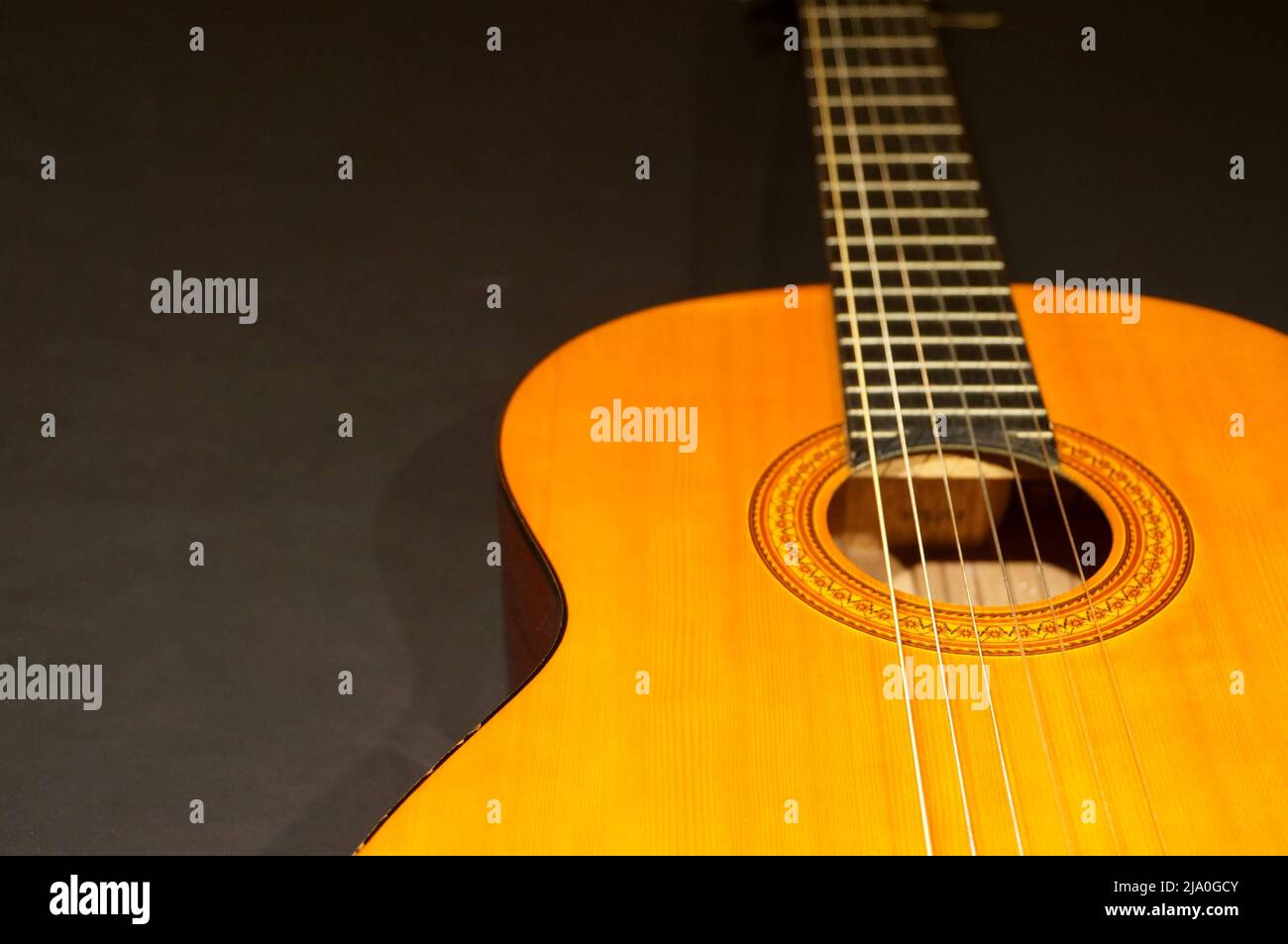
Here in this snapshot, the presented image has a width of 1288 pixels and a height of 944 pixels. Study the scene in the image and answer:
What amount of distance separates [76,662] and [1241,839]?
37.6 inches

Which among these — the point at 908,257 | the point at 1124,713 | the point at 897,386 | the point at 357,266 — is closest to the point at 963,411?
the point at 897,386

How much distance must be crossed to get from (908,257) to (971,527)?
278 millimetres

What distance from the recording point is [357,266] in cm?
163

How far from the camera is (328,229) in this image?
5.46 feet

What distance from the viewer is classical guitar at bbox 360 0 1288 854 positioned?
806mm

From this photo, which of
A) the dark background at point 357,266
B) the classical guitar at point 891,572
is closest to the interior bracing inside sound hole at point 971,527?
the classical guitar at point 891,572

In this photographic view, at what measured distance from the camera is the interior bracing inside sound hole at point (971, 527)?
1.09 meters

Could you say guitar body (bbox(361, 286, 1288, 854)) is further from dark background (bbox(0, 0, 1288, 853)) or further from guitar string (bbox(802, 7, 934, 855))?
dark background (bbox(0, 0, 1288, 853))

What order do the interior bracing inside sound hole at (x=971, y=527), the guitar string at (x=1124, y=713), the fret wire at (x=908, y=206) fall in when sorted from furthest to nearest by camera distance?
the fret wire at (x=908, y=206)
the interior bracing inside sound hole at (x=971, y=527)
the guitar string at (x=1124, y=713)

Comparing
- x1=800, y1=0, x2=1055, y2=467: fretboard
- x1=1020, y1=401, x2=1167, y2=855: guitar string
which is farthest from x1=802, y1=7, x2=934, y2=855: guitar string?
x1=1020, y1=401, x2=1167, y2=855: guitar string

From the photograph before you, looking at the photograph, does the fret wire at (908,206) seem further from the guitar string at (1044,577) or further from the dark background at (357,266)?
the dark background at (357,266)

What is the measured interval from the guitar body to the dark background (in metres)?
0.12

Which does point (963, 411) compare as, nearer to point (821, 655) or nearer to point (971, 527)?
point (971, 527)

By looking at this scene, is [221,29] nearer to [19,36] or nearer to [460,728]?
[19,36]
